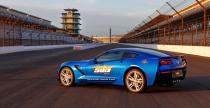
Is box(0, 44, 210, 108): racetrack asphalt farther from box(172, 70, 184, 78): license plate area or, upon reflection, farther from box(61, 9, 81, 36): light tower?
box(61, 9, 81, 36): light tower

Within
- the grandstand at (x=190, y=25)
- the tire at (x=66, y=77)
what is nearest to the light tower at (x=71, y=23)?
the grandstand at (x=190, y=25)

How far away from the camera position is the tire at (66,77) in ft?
36.7

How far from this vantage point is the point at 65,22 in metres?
196

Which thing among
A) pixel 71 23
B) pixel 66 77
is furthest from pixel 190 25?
pixel 71 23

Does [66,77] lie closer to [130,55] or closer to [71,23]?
[130,55]

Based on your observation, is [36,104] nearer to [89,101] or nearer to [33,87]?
[89,101]

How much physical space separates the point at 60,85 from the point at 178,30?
3752 cm

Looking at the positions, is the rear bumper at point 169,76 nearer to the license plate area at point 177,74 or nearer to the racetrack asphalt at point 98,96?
the license plate area at point 177,74

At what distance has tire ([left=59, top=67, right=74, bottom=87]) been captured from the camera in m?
11.2

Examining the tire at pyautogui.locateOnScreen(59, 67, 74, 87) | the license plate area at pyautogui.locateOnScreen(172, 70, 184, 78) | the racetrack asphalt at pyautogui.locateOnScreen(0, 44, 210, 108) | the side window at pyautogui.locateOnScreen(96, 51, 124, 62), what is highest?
the side window at pyautogui.locateOnScreen(96, 51, 124, 62)

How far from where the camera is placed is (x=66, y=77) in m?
11.2

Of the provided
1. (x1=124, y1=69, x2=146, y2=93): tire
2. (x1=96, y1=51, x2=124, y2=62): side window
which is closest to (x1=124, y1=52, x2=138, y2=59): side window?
(x1=96, y1=51, x2=124, y2=62): side window

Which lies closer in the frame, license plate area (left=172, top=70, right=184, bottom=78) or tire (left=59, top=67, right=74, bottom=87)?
license plate area (left=172, top=70, right=184, bottom=78)

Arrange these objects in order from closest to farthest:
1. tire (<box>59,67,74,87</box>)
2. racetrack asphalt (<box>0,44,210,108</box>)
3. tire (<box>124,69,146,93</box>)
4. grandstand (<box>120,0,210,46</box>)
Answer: racetrack asphalt (<box>0,44,210,108</box>)
tire (<box>124,69,146,93</box>)
tire (<box>59,67,74,87</box>)
grandstand (<box>120,0,210,46</box>)
